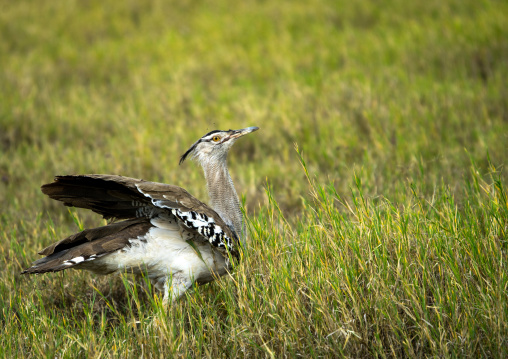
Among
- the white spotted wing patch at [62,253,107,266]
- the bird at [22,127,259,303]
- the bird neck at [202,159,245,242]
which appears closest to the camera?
the white spotted wing patch at [62,253,107,266]

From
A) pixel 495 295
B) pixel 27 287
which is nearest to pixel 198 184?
pixel 27 287

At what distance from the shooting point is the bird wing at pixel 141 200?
301 centimetres

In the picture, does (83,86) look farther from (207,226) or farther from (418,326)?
(418,326)

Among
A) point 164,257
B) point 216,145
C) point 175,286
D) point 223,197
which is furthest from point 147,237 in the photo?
point 216,145

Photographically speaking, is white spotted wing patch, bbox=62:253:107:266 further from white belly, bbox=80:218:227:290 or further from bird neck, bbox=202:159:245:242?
bird neck, bbox=202:159:245:242

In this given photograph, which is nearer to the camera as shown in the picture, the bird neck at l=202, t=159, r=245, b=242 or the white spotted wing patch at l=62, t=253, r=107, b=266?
the white spotted wing patch at l=62, t=253, r=107, b=266

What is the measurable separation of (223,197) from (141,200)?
1.98 ft

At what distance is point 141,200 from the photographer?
3.18 metres

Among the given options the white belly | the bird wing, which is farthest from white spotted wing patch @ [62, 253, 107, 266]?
the bird wing

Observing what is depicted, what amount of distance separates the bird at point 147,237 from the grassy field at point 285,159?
17 centimetres

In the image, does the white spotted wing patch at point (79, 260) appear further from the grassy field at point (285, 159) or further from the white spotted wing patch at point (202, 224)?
the white spotted wing patch at point (202, 224)

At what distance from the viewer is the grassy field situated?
271cm

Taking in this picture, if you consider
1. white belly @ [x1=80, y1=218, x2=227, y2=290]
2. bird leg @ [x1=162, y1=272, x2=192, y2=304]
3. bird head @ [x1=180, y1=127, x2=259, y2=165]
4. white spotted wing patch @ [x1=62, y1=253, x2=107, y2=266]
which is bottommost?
bird leg @ [x1=162, y1=272, x2=192, y2=304]

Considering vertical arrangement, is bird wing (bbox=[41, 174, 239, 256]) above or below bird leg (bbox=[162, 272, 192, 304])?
above
